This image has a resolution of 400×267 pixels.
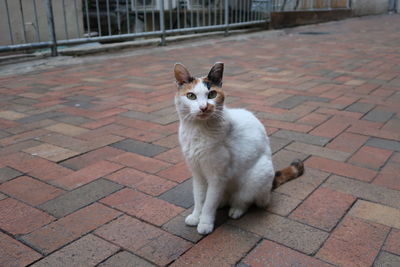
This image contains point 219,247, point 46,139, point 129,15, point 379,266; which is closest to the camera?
point 379,266

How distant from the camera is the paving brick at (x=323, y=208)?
2020 millimetres

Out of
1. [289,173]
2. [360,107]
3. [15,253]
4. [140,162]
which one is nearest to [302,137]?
[289,173]

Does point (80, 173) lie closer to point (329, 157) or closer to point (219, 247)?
point (219, 247)

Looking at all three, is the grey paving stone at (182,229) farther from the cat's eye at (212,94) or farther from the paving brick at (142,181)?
the cat's eye at (212,94)

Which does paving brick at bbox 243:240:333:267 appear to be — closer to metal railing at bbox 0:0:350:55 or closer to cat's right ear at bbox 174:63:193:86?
cat's right ear at bbox 174:63:193:86

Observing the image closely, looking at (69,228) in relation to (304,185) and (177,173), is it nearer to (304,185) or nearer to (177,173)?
(177,173)

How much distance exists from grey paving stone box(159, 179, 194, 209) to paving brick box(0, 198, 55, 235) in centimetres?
62

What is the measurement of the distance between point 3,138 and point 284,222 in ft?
7.78

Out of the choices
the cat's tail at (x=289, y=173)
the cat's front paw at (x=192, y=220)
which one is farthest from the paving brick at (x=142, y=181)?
the cat's tail at (x=289, y=173)

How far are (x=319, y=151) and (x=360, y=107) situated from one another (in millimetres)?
1239

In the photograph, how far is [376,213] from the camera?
2080 millimetres

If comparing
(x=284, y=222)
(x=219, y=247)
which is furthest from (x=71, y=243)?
(x=284, y=222)

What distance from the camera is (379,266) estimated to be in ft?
5.50

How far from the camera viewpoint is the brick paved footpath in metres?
1.82
